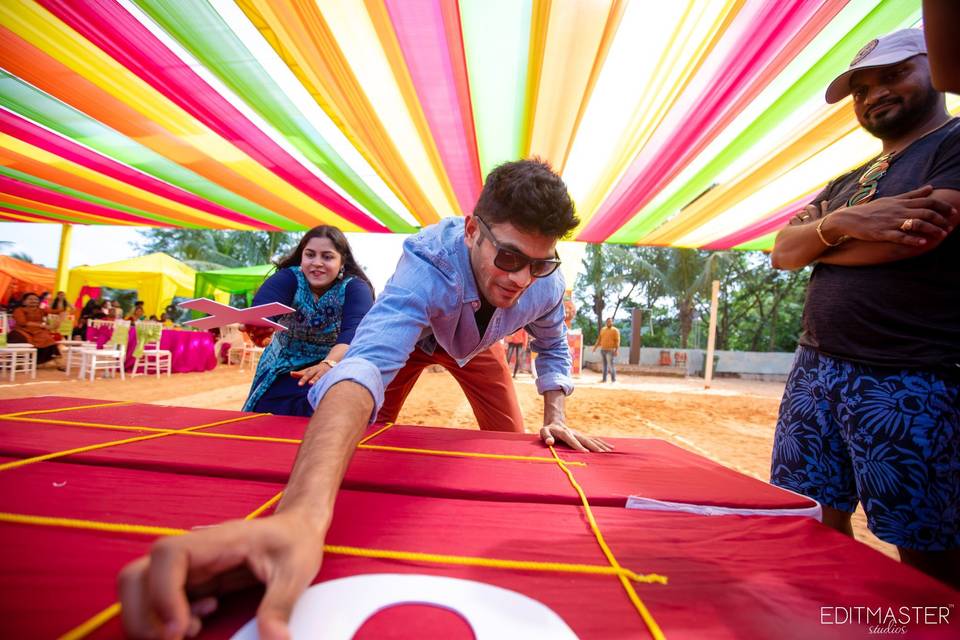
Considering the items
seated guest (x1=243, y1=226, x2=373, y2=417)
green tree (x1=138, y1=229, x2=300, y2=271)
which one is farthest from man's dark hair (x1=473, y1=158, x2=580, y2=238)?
green tree (x1=138, y1=229, x2=300, y2=271)

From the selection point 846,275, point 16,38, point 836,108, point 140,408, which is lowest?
point 140,408

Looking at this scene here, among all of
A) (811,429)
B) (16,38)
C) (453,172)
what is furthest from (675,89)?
(16,38)

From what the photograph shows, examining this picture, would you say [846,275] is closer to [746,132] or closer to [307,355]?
[307,355]

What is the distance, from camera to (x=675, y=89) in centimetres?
315

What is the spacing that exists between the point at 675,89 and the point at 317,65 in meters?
2.59

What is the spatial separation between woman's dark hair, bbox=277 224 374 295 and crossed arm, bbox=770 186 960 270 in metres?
2.06

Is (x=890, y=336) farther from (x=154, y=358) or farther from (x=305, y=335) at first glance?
(x=154, y=358)

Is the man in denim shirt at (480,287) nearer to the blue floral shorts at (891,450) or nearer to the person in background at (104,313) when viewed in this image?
the blue floral shorts at (891,450)

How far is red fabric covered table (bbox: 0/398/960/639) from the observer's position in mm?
573

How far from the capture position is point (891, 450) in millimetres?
1079

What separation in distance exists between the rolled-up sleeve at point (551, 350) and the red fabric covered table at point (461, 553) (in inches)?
32.4

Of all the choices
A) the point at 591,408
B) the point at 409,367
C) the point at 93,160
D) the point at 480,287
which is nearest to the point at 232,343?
the point at 93,160

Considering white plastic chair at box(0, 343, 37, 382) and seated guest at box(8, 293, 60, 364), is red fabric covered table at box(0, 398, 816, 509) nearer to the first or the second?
white plastic chair at box(0, 343, 37, 382)

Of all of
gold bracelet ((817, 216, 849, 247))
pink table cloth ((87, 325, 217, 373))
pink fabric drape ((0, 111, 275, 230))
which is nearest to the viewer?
gold bracelet ((817, 216, 849, 247))
